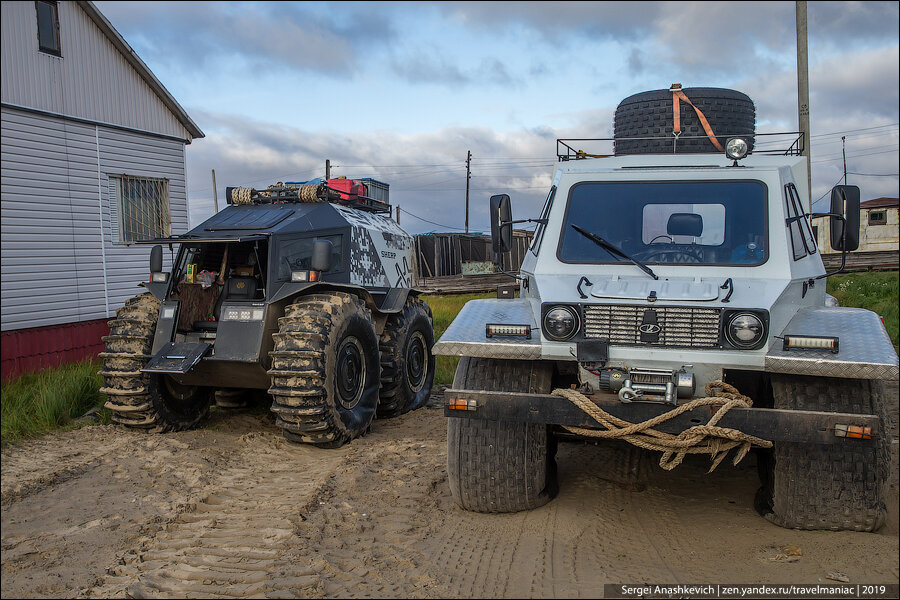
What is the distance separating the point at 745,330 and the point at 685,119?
320 centimetres

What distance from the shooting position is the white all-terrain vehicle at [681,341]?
403 cm

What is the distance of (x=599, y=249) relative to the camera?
16.5 feet

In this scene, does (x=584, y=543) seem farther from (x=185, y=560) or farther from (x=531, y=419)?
(x=185, y=560)

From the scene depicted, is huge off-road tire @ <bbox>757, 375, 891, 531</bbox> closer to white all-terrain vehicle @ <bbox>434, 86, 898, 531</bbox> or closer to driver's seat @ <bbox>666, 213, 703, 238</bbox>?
white all-terrain vehicle @ <bbox>434, 86, 898, 531</bbox>

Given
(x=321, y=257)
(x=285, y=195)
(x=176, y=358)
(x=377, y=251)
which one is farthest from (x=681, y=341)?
(x=285, y=195)

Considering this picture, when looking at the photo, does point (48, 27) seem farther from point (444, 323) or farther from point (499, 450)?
point (499, 450)

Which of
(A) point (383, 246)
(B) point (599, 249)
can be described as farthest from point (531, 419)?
(A) point (383, 246)

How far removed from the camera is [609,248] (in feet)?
16.4

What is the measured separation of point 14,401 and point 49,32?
6.50 m

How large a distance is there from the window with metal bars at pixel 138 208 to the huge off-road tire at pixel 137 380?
549 cm

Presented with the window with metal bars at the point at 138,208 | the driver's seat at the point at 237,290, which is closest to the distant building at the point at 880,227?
the window with metal bars at the point at 138,208

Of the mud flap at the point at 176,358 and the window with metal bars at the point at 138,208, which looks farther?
the window with metal bars at the point at 138,208

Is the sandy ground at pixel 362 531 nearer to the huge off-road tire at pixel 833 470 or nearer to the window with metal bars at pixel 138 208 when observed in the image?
the huge off-road tire at pixel 833 470

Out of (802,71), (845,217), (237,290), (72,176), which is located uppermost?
(802,71)
